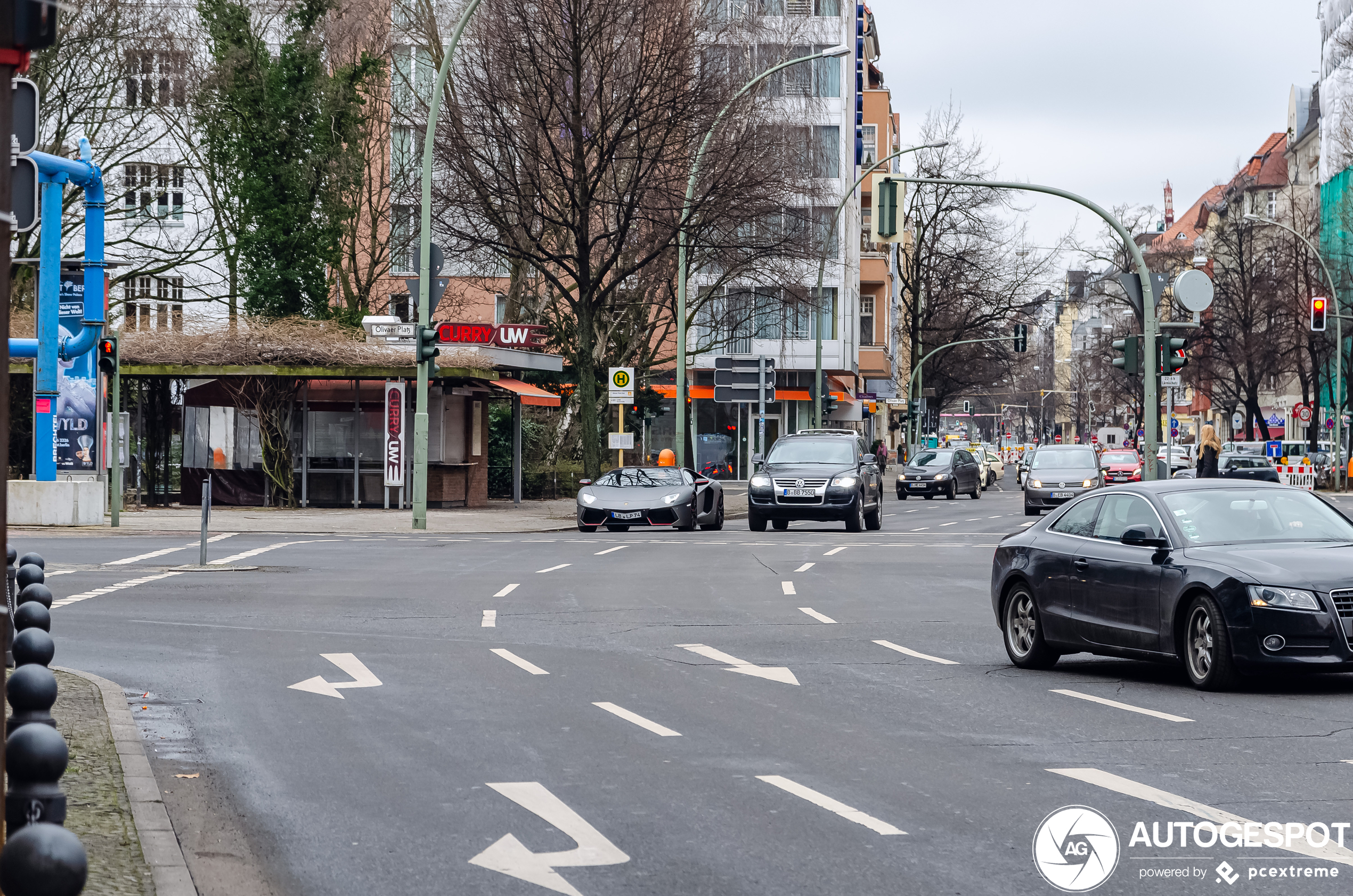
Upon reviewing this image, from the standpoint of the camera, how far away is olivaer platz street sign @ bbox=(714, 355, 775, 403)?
136 feet

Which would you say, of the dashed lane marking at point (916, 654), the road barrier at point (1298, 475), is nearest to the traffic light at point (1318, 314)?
the road barrier at point (1298, 475)

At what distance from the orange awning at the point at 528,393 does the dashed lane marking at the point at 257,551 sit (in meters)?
14.0

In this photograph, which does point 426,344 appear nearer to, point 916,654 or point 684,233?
point 684,233

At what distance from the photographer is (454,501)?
4166 centimetres

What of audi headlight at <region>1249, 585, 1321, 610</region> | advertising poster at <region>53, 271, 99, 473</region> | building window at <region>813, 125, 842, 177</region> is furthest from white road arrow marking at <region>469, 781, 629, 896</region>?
building window at <region>813, 125, 842, 177</region>

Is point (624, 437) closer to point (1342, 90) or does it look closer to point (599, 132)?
point (599, 132)

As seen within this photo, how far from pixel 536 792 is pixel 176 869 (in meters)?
2.00

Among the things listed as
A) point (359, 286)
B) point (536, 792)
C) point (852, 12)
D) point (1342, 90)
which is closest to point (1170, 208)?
point (1342, 90)

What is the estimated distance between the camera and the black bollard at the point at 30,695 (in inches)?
230

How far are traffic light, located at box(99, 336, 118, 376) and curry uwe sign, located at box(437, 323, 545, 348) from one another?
27.3ft

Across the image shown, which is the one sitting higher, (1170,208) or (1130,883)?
(1170,208)

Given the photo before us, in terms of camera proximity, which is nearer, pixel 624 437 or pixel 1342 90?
pixel 624 437

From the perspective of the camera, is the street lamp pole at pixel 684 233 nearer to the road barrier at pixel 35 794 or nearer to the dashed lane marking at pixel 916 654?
the dashed lane marking at pixel 916 654

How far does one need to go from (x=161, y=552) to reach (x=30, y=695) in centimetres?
1978
